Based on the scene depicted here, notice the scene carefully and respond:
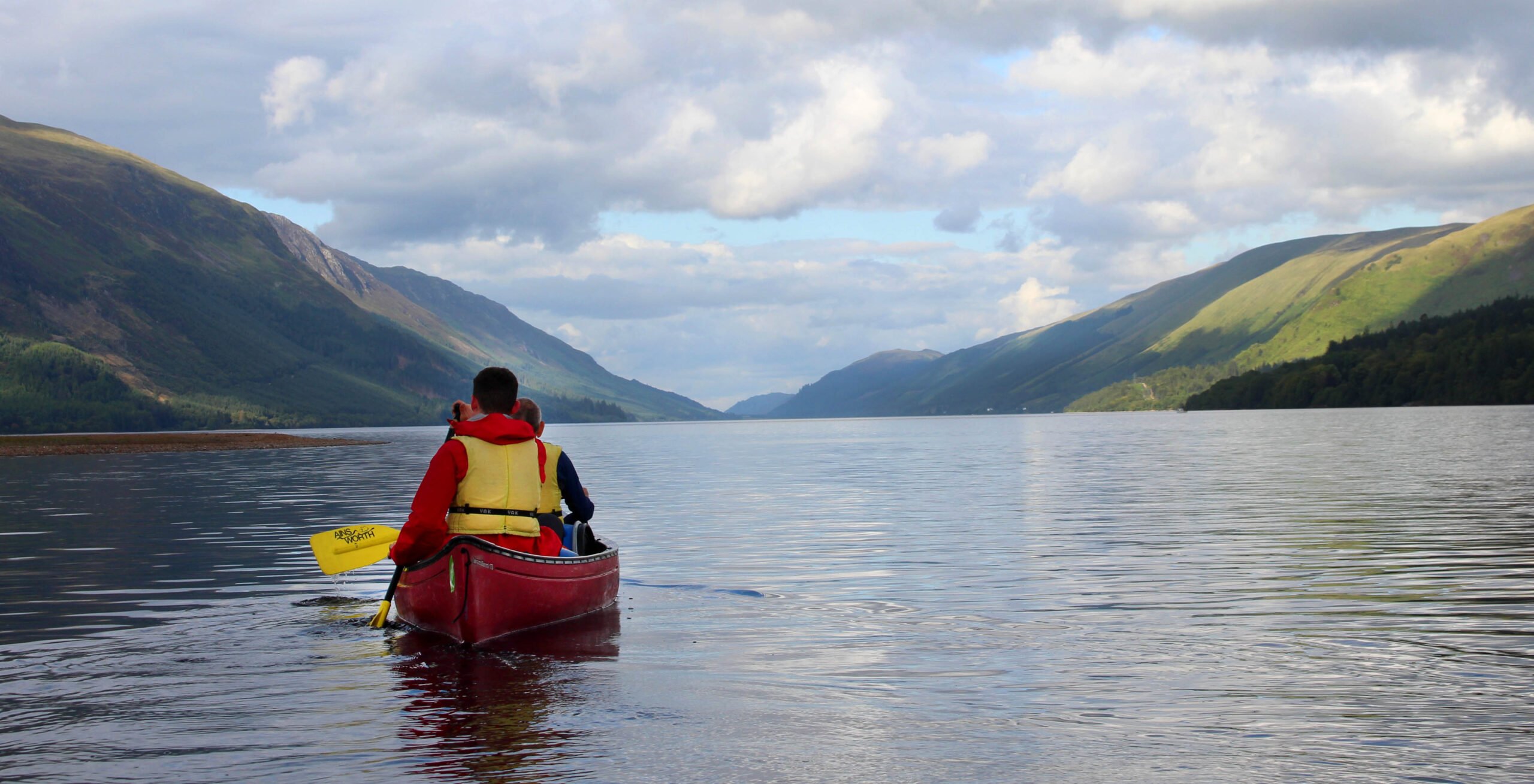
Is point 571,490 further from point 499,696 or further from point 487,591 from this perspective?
point 499,696

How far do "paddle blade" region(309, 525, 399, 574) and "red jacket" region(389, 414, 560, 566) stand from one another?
5.42 meters

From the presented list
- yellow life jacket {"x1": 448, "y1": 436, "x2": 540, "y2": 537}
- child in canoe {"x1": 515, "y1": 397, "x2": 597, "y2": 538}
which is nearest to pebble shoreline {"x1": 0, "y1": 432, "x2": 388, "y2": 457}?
child in canoe {"x1": 515, "y1": 397, "x2": 597, "y2": 538}

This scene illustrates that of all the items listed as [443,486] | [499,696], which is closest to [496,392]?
[443,486]

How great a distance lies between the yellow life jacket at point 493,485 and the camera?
18.5 meters

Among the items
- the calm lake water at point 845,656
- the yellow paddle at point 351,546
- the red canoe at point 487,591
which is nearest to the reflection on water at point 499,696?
the calm lake water at point 845,656

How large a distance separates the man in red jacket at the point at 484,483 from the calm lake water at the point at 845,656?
5.72 feet

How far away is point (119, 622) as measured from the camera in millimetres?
21234

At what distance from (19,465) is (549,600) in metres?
98.7

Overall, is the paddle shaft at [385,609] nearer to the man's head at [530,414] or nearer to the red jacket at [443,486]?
the red jacket at [443,486]

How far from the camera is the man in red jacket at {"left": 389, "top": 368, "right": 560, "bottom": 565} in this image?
18219mm

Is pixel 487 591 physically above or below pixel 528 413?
below

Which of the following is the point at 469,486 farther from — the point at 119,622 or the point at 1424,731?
the point at 1424,731

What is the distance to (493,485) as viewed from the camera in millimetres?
18672

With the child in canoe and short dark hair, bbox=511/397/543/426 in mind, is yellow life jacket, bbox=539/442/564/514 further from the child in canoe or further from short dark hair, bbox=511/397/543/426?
short dark hair, bbox=511/397/543/426
